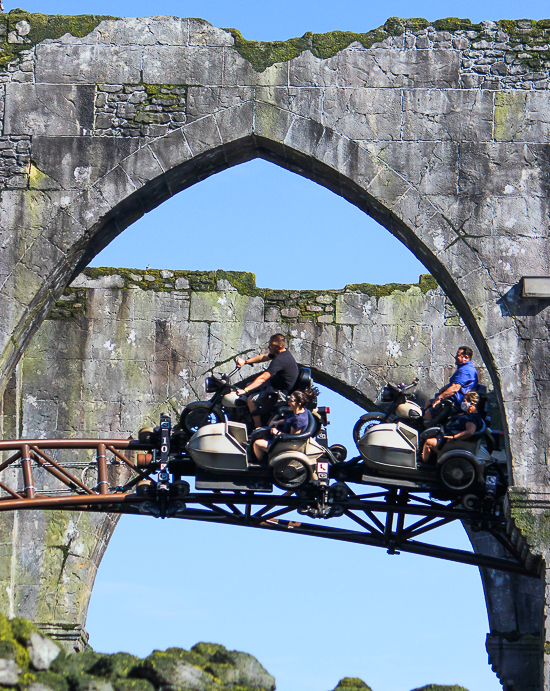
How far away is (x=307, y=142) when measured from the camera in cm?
1323

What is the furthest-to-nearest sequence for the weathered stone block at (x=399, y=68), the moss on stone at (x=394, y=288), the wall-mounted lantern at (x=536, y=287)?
the moss on stone at (x=394, y=288), the weathered stone block at (x=399, y=68), the wall-mounted lantern at (x=536, y=287)

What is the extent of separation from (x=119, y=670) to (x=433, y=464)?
12.8 ft

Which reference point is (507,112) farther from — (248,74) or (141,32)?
(141,32)

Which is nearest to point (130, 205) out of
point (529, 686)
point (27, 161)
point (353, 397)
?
point (27, 161)

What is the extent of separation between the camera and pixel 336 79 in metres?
13.5

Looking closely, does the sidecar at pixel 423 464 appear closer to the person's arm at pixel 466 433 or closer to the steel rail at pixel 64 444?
the person's arm at pixel 466 433

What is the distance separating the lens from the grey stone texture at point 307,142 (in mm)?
12953

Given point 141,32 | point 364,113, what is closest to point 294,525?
point 364,113

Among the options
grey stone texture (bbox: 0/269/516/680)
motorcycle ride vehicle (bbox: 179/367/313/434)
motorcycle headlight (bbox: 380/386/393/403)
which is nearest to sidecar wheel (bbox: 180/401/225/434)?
motorcycle ride vehicle (bbox: 179/367/313/434)

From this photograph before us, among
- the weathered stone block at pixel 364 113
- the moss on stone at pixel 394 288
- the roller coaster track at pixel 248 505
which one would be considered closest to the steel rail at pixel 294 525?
the roller coaster track at pixel 248 505

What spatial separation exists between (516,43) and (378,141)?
1845 mm

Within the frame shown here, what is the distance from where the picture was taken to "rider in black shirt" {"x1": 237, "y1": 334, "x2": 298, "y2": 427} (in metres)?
12.5

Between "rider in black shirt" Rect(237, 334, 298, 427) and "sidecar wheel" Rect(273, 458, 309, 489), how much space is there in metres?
0.79

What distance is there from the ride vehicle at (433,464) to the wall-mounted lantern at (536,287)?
1.14 m
